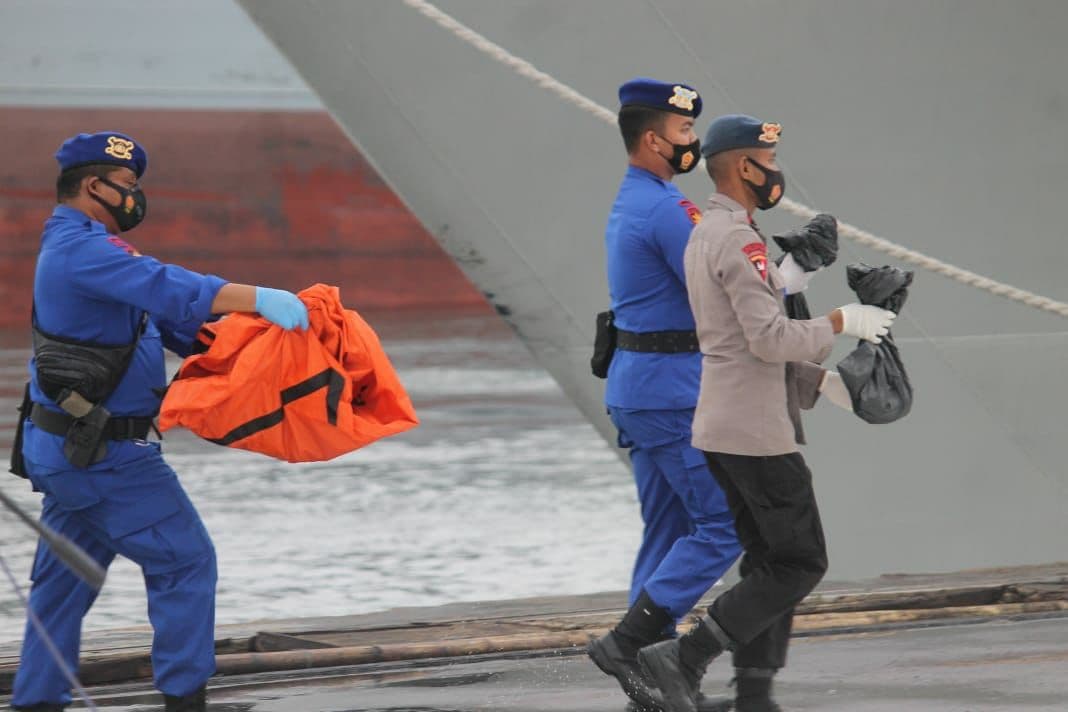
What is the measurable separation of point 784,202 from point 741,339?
1.97m

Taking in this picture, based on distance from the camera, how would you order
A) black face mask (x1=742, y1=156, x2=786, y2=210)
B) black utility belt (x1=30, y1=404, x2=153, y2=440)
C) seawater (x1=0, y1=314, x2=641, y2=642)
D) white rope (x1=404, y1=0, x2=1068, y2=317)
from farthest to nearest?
seawater (x1=0, y1=314, x2=641, y2=642), white rope (x1=404, y1=0, x2=1068, y2=317), black utility belt (x1=30, y1=404, x2=153, y2=440), black face mask (x1=742, y1=156, x2=786, y2=210)

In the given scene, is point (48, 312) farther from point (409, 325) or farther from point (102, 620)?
point (409, 325)

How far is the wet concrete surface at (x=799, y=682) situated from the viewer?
421 centimetres

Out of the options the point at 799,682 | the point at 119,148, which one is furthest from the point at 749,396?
the point at 119,148

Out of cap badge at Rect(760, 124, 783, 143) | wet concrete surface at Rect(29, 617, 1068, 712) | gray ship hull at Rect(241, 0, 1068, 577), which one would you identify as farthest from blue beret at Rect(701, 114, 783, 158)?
gray ship hull at Rect(241, 0, 1068, 577)

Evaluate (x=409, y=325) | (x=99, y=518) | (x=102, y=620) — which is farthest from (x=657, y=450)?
(x=409, y=325)

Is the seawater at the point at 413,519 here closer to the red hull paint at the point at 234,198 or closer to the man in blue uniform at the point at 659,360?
the man in blue uniform at the point at 659,360

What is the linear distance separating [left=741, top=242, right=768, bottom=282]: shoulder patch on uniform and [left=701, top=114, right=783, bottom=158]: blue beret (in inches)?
9.7

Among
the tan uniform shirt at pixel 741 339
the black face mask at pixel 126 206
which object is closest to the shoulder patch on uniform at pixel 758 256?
the tan uniform shirt at pixel 741 339

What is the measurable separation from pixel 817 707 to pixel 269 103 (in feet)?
55.7

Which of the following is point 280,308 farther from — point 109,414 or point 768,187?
point 768,187

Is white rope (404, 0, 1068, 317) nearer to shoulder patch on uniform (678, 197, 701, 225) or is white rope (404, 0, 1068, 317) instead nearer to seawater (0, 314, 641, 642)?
shoulder patch on uniform (678, 197, 701, 225)

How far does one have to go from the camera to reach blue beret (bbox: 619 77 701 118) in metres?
4.26

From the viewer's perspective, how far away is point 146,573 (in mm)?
4109
